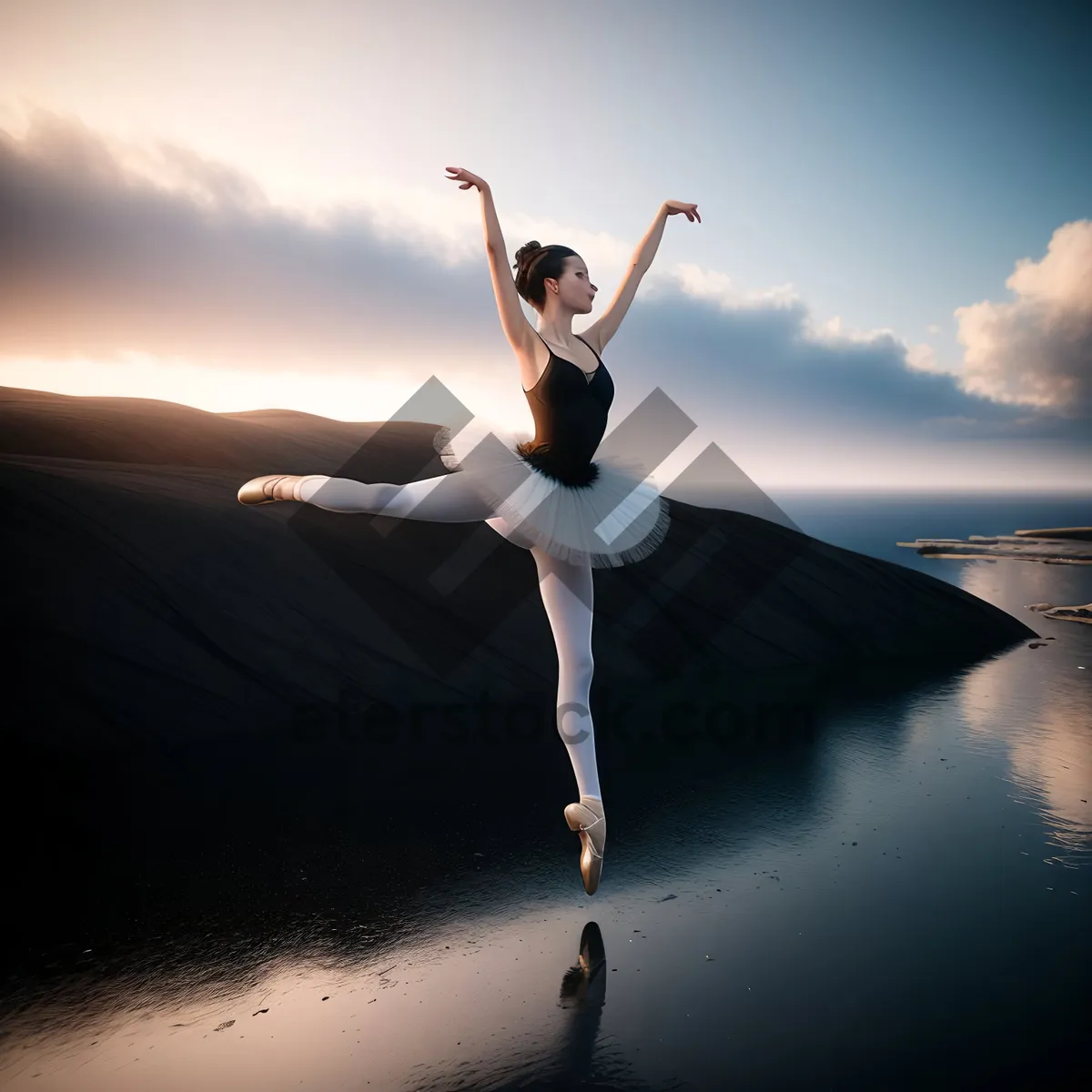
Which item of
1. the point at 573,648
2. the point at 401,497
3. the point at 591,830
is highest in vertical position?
the point at 401,497

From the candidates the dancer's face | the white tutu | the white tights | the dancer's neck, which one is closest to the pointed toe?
the white tights

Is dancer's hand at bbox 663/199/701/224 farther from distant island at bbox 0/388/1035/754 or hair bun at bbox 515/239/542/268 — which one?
distant island at bbox 0/388/1035/754

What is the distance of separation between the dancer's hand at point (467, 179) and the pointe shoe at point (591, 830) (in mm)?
2367

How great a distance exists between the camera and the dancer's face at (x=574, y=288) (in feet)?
10.2

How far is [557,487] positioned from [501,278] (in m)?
0.80

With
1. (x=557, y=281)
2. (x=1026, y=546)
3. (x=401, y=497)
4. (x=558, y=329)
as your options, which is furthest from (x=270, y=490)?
(x=1026, y=546)

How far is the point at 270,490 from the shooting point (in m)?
3.02

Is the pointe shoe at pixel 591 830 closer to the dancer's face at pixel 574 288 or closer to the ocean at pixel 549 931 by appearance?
the ocean at pixel 549 931

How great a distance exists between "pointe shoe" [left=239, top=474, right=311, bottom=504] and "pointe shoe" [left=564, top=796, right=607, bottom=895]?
65.8 inches

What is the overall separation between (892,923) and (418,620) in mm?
5001

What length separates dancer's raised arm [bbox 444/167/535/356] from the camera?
106 inches

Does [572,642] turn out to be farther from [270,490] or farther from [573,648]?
[270,490]

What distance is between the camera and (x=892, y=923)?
326 centimetres

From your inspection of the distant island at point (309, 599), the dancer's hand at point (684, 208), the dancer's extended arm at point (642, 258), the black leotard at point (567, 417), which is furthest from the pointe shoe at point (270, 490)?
the distant island at point (309, 599)
